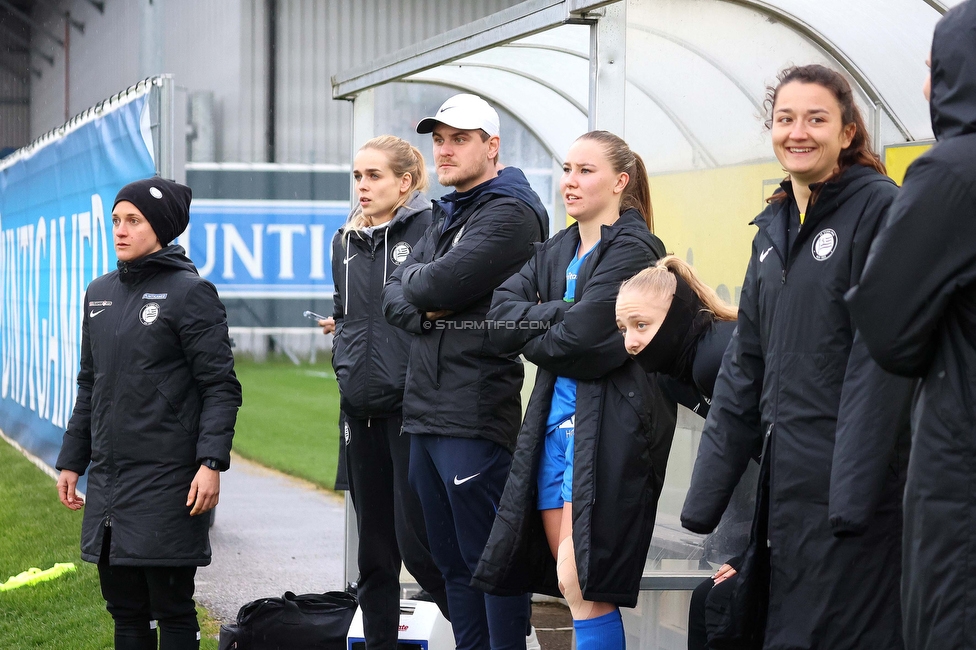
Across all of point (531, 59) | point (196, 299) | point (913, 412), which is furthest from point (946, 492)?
point (531, 59)

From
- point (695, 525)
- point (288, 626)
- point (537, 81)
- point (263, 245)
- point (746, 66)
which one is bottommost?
point (288, 626)

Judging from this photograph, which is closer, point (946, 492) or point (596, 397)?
point (946, 492)

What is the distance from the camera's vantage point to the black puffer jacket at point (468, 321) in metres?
3.77

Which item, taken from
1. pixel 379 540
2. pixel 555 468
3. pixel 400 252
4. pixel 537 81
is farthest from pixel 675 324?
pixel 537 81

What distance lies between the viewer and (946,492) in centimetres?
199

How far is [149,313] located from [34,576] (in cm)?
292

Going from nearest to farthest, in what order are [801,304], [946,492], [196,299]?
[946,492]
[801,304]
[196,299]

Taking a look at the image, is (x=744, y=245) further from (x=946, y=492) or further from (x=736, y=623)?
(x=946, y=492)

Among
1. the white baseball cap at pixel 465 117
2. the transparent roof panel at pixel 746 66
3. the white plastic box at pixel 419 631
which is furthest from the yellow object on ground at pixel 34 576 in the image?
the transparent roof panel at pixel 746 66

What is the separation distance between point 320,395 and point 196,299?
45.5 ft

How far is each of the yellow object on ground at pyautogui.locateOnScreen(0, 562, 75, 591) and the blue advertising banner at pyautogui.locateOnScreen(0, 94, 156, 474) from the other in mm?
1393

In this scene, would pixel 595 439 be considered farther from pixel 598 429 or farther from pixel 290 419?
pixel 290 419

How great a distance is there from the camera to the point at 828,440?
8.22ft

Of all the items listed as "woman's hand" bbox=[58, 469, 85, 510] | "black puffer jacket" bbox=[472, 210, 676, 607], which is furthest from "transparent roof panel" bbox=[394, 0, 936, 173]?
"woman's hand" bbox=[58, 469, 85, 510]
